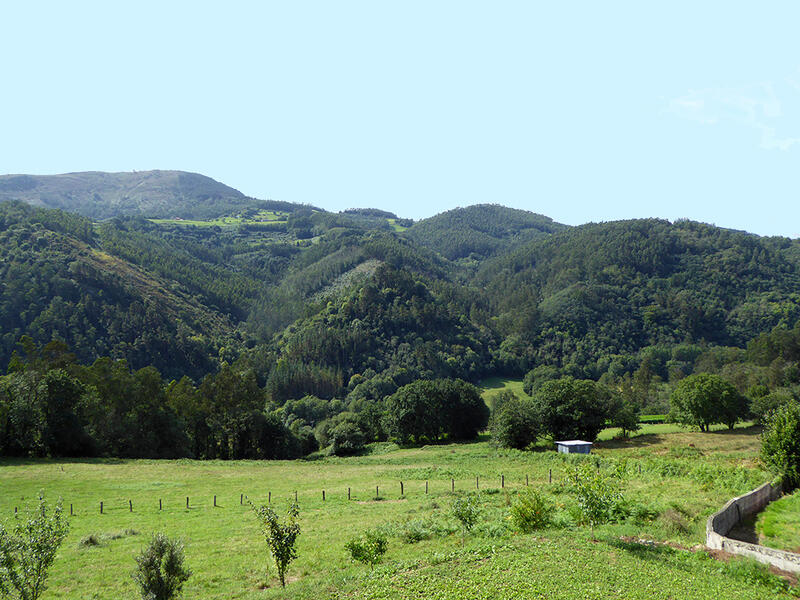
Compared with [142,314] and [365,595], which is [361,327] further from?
[365,595]

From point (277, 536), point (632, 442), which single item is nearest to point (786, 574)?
point (277, 536)

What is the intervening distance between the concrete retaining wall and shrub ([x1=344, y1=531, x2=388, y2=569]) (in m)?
14.6

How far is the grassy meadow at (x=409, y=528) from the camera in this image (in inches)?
671

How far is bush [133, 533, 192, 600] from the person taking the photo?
16.6m

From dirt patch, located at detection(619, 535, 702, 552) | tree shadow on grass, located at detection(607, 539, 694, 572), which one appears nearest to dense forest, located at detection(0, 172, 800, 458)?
dirt patch, located at detection(619, 535, 702, 552)

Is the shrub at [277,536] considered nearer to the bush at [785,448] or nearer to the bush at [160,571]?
the bush at [160,571]

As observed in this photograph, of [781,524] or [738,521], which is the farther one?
[738,521]

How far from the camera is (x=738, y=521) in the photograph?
87.1 feet

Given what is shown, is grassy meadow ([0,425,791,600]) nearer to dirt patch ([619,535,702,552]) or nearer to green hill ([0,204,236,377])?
dirt patch ([619,535,702,552])

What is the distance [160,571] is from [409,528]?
544 inches

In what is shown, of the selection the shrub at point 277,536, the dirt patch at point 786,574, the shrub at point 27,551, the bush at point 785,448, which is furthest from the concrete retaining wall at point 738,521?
the shrub at point 27,551

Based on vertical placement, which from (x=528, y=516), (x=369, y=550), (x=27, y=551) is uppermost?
(x=27, y=551)

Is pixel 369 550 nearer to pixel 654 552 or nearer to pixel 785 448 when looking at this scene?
pixel 654 552

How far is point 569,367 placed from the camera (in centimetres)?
18075
